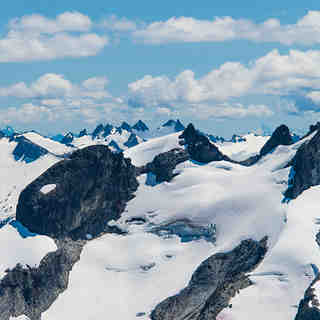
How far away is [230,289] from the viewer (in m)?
199

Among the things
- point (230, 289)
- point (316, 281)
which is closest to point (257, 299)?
point (230, 289)

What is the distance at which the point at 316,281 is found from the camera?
187 m

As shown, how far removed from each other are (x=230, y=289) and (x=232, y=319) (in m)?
16.3

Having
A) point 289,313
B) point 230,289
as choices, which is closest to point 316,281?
point 289,313

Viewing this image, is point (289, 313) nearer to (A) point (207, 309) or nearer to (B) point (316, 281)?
(B) point (316, 281)

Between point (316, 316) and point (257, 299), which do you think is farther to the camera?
point (257, 299)

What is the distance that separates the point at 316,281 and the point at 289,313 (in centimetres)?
1335

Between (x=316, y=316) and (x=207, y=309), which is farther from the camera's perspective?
(x=207, y=309)

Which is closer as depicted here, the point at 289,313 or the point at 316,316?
the point at 316,316

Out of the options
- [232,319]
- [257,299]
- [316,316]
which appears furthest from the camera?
[257,299]

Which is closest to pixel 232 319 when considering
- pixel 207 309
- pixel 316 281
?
pixel 207 309

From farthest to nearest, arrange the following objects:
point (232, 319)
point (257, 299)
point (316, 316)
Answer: point (257, 299) < point (232, 319) < point (316, 316)

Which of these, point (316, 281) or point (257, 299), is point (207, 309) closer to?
point (257, 299)

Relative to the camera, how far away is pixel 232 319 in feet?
604
